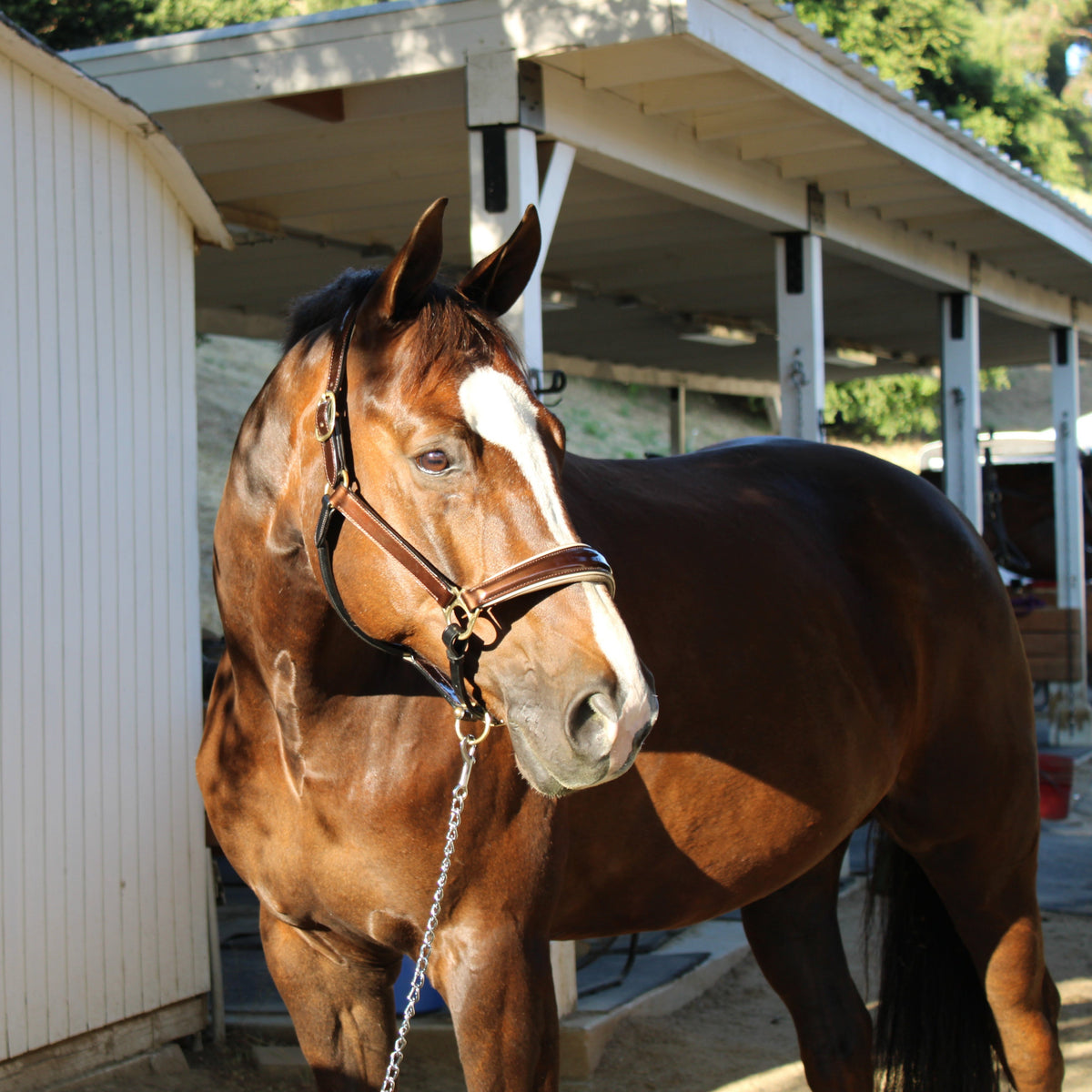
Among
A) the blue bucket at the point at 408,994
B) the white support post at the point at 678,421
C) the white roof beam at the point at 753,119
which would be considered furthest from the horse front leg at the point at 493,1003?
the white support post at the point at 678,421

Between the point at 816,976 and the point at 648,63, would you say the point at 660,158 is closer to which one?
the point at 648,63

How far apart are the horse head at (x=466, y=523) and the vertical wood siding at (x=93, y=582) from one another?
190cm

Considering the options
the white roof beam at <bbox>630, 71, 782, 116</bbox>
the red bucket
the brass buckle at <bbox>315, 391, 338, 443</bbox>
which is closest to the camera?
the brass buckle at <bbox>315, 391, 338, 443</bbox>

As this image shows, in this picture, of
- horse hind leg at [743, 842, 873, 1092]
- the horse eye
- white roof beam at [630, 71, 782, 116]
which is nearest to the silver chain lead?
the horse eye

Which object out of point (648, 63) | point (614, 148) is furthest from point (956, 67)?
point (648, 63)

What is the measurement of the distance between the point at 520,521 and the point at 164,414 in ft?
8.40

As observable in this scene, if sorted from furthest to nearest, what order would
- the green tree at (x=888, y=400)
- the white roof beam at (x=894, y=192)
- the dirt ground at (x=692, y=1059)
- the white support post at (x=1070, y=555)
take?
the green tree at (x=888, y=400), the white support post at (x=1070, y=555), the white roof beam at (x=894, y=192), the dirt ground at (x=692, y=1059)

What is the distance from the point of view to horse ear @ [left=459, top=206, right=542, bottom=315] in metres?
1.89

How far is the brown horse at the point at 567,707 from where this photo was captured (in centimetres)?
167

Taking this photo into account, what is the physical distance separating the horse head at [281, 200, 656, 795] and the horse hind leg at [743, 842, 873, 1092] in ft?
5.31

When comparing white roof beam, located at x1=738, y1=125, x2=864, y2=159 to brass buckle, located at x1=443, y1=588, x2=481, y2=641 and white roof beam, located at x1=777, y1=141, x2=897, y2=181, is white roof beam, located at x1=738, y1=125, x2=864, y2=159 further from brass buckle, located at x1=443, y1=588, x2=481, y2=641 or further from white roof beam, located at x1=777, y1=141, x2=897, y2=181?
brass buckle, located at x1=443, y1=588, x2=481, y2=641

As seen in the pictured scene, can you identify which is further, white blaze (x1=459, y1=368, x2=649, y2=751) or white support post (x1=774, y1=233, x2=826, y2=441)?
white support post (x1=774, y1=233, x2=826, y2=441)

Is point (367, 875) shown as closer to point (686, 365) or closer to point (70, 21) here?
point (70, 21)

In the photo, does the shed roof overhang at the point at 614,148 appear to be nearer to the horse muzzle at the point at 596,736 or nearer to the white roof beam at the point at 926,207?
the white roof beam at the point at 926,207
